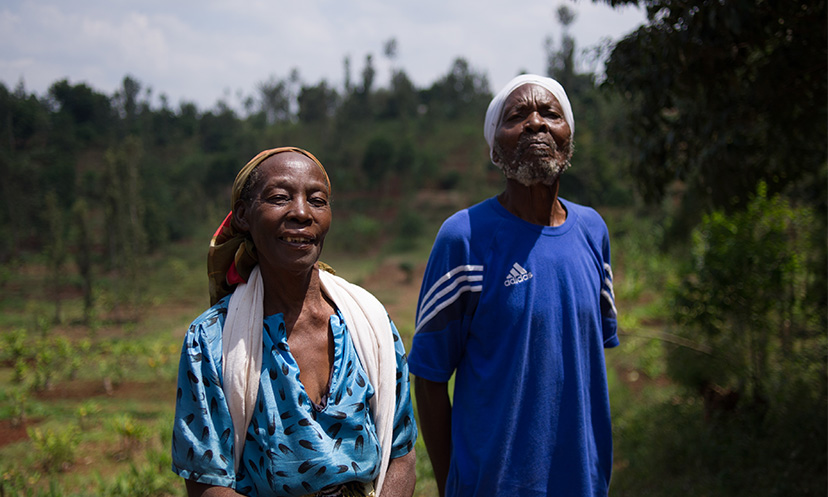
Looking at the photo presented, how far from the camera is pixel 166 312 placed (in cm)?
1316

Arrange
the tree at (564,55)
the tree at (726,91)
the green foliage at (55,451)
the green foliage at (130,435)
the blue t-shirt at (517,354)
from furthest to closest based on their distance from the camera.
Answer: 1. the tree at (564,55)
2. the green foliage at (130,435)
3. the green foliage at (55,451)
4. the tree at (726,91)
5. the blue t-shirt at (517,354)

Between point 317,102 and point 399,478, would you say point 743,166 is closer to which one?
point 399,478

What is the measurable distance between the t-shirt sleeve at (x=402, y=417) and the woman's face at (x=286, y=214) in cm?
38

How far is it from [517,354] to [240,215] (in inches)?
34.8

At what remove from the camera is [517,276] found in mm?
1736

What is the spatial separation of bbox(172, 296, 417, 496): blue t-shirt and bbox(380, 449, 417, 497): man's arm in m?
0.07

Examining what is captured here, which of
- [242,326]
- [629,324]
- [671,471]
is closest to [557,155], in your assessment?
Result: [242,326]

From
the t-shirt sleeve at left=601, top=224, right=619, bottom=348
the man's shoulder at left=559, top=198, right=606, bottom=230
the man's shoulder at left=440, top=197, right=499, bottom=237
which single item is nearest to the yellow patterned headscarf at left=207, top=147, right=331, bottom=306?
the man's shoulder at left=440, top=197, right=499, bottom=237

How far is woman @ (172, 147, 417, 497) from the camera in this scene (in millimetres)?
1362

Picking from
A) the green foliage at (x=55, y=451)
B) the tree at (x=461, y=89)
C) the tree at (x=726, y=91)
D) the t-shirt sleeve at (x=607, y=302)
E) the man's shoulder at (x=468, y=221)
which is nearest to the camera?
the man's shoulder at (x=468, y=221)

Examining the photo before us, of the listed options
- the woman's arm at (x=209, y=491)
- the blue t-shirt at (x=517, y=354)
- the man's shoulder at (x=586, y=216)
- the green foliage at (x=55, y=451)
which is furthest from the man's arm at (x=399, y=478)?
the green foliage at (x=55, y=451)

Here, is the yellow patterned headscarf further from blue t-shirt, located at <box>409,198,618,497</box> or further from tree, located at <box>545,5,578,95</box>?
tree, located at <box>545,5,578,95</box>

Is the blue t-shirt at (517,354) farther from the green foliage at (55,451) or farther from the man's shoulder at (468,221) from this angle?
the green foliage at (55,451)

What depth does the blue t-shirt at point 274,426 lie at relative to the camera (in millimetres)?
1334
